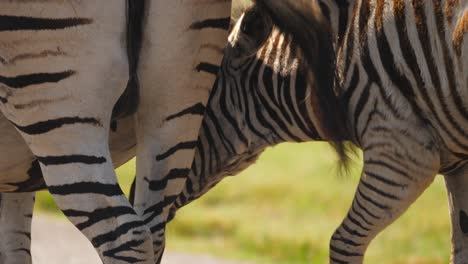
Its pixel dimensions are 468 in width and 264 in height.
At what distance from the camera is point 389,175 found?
5688 mm

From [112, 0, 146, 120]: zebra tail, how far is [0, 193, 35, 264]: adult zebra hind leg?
60.0 inches

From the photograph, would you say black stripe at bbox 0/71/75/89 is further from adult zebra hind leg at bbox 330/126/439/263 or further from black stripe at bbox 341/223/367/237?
black stripe at bbox 341/223/367/237

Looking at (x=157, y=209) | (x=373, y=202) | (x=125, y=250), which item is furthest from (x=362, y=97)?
(x=125, y=250)

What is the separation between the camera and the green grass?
1059 centimetres

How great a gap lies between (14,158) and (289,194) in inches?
294

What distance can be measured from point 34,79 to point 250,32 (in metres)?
1.76

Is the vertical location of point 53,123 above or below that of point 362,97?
above

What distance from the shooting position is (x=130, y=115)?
5.31m

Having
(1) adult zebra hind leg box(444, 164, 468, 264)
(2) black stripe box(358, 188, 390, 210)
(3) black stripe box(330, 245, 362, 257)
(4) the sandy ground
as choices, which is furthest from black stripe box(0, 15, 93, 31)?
(4) the sandy ground

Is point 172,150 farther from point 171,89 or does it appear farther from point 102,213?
point 102,213

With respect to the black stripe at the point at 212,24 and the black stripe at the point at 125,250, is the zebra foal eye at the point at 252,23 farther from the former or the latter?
the black stripe at the point at 125,250

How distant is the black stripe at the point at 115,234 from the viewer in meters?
4.90

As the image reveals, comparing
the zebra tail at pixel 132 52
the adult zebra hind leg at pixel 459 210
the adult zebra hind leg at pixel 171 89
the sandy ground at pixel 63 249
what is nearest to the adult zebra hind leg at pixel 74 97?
the zebra tail at pixel 132 52

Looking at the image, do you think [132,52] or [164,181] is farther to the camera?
[164,181]
